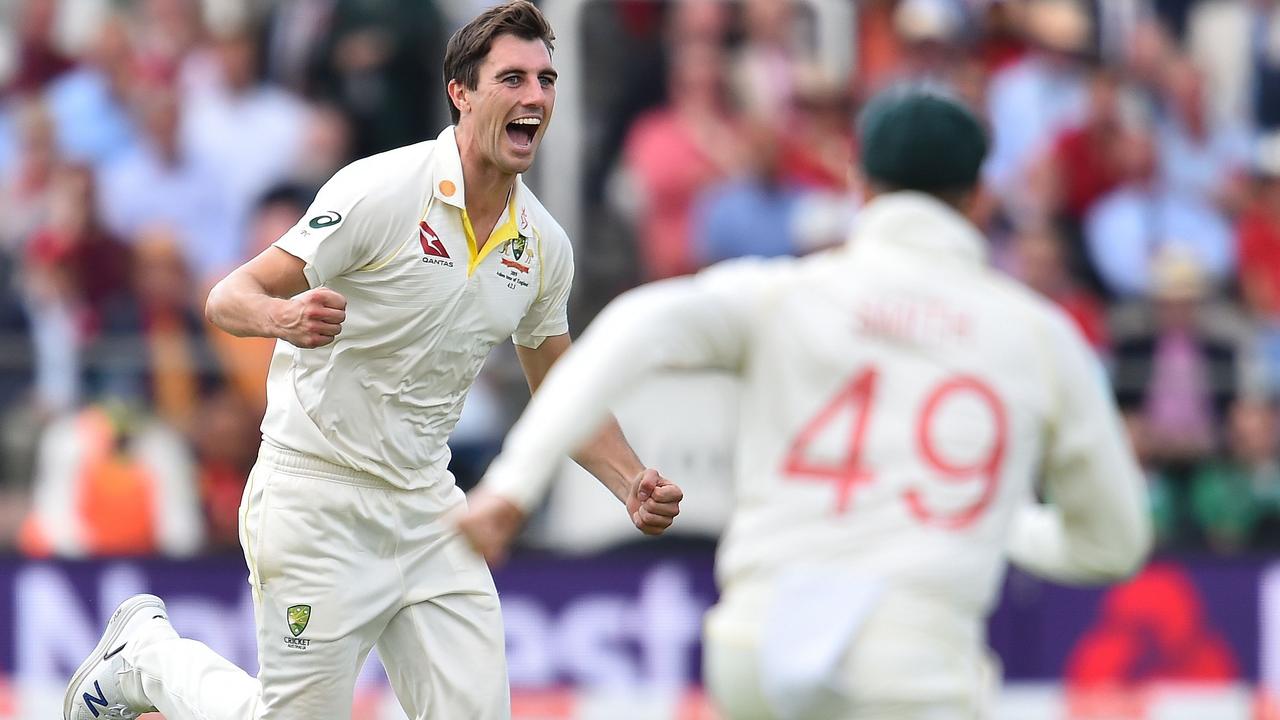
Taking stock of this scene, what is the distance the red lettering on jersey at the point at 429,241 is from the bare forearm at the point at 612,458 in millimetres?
658

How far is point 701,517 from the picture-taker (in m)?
9.98

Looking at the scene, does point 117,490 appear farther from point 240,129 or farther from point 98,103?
point 98,103

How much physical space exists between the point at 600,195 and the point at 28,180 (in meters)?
3.03

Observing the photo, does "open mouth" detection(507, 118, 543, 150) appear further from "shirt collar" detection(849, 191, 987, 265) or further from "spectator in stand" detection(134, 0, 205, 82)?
"spectator in stand" detection(134, 0, 205, 82)

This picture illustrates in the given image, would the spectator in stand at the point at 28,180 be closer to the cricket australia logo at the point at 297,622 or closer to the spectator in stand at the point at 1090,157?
the spectator in stand at the point at 1090,157

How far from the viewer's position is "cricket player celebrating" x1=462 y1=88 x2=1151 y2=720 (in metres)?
3.77

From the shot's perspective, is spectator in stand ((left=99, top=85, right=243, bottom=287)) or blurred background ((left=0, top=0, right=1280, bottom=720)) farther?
spectator in stand ((left=99, top=85, right=243, bottom=287))

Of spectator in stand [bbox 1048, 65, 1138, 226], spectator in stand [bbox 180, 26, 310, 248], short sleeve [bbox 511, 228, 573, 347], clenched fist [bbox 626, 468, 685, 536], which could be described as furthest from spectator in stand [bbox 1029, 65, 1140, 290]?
clenched fist [bbox 626, 468, 685, 536]

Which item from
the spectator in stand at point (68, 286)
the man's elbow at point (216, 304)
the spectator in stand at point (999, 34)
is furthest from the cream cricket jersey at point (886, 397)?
the spectator in stand at point (999, 34)

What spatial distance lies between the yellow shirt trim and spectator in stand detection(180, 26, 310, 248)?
528 cm

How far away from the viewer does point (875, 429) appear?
12.6ft

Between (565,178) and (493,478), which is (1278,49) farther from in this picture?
(493,478)

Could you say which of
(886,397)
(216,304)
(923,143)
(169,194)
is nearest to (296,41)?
(169,194)

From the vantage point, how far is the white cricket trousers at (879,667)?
12.4 feet
